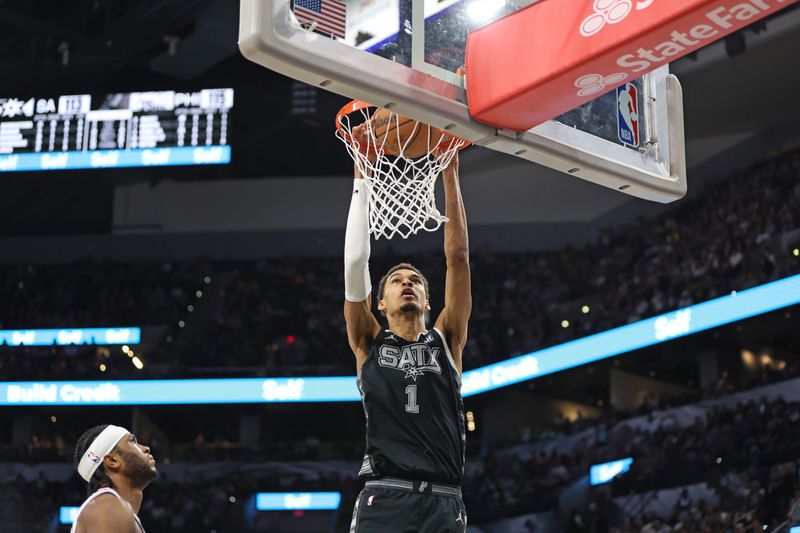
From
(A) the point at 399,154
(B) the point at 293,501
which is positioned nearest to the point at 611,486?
(B) the point at 293,501

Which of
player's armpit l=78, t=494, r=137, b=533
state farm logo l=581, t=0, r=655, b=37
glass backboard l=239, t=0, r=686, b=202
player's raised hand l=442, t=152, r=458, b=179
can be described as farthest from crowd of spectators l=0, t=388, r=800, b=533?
player's armpit l=78, t=494, r=137, b=533

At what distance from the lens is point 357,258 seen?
162 inches

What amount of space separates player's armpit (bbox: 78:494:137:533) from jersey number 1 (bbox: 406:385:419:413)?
109 cm

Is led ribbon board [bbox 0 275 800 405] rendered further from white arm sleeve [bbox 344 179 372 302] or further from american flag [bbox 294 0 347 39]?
american flag [bbox 294 0 347 39]

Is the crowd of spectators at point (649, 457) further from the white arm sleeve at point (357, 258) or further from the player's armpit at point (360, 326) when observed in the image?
the white arm sleeve at point (357, 258)

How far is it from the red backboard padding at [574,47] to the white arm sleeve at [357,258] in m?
0.62

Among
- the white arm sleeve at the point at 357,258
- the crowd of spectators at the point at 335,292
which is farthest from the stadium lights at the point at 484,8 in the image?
the crowd of spectators at the point at 335,292

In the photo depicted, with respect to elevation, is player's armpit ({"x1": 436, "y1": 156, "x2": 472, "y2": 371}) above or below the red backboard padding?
below

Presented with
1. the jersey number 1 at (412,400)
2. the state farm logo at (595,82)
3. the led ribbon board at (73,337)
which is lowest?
the jersey number 1 at (412,400)

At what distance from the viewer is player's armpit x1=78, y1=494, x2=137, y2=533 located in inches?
147

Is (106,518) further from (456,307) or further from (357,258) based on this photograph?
(456,307)

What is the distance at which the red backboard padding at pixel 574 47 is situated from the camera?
11.5ft

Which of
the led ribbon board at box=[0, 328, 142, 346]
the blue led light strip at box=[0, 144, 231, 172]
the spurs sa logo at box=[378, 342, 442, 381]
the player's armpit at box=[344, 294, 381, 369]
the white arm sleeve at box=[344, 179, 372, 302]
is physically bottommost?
the spurs sa logo at box=[378, 342, 442, 381]

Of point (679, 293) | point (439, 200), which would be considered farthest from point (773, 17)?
point (439, 200)
